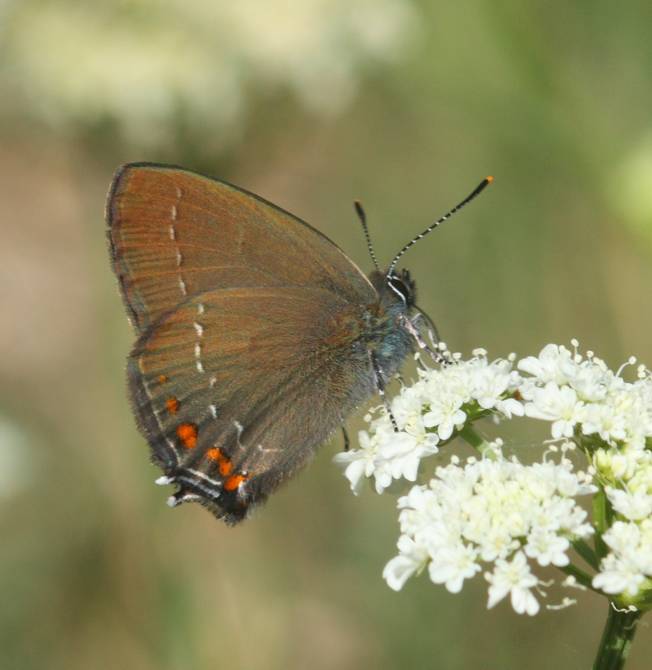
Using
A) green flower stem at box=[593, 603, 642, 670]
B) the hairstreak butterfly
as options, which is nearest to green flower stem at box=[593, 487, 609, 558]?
green flower stem at box=[593, 603, 642, 670]

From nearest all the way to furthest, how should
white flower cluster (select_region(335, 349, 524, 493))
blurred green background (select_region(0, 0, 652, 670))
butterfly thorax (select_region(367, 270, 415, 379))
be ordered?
white flower cluster (select_region(335, 349, 524, 493)), butterfly thorax (select_region(367, 270, 415, 379)), blurred green background (select_region(0, 0, 652, 670))

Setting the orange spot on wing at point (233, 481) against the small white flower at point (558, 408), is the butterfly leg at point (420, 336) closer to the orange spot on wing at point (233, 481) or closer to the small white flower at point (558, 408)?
the small white flower at point (558, 408)

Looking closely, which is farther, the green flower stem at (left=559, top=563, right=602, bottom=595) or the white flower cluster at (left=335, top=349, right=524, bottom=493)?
the white flower cluster at (left=335, top=349, right=524, bottom=493)

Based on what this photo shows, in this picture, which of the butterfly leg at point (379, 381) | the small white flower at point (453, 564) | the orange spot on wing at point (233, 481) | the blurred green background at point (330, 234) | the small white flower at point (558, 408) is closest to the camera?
the small white flower at point (453, 564)

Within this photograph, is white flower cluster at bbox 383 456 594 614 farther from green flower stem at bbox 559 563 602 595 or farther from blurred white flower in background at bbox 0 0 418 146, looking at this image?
blurred white flower in background at bbox 0 0 418 146

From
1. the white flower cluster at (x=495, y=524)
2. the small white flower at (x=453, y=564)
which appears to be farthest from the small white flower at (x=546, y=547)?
the small white flower at (x=453, y=564)

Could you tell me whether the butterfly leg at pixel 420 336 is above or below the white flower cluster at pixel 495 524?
above
